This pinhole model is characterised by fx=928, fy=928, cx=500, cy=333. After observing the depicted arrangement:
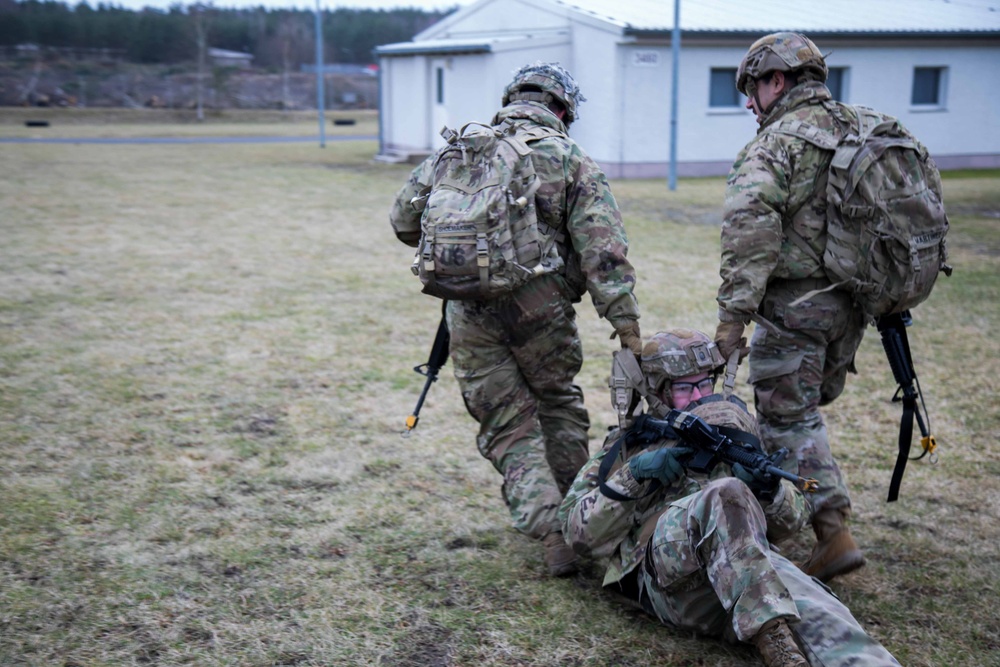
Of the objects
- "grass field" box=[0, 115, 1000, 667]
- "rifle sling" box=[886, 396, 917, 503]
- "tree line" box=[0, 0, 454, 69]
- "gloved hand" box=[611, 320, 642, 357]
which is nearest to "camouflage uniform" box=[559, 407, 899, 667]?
"grass field" box=[0, 115, 1000, 667]

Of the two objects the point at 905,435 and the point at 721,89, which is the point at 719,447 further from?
the point at 721,89

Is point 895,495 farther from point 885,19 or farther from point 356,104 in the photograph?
point 356,104

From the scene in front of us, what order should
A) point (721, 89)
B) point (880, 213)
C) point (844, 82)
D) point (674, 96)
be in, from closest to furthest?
point (880, 213) → point (674, 96) → point (721, 89) → point (844, 82)

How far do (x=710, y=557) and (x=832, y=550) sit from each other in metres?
1.04

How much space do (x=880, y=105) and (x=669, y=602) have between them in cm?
2152

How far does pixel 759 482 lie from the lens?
129 inches

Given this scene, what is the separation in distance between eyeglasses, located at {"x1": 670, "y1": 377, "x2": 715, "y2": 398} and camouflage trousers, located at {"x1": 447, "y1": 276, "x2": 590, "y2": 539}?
757 mm

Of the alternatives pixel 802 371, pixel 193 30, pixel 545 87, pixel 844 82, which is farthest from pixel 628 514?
pixel 193 30

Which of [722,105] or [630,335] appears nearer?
[630,335]

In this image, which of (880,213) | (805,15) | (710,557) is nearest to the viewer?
(710,557)

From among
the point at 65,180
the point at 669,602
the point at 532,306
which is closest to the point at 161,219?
the point at 65,180

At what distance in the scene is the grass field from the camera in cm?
356

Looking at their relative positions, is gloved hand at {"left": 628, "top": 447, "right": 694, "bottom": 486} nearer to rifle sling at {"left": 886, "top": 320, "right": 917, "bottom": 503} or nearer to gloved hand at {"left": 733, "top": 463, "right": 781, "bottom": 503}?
gloved hand at {"left": 733, "top": 463, "right": 781, "bottom": 503}

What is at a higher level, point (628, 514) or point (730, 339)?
point (730, 339)
